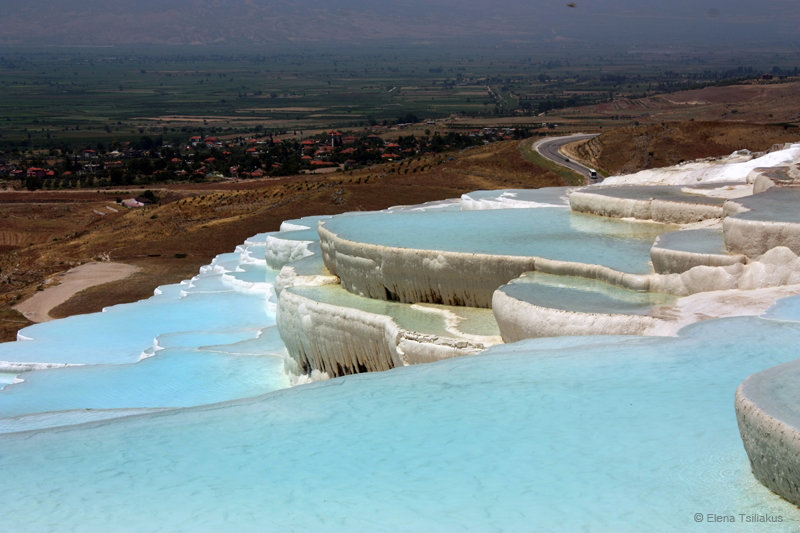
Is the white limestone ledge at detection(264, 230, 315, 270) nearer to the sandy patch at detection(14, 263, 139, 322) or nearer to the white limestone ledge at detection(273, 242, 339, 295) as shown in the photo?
the white limestone ledge at detection(273, 242, 339, 295)

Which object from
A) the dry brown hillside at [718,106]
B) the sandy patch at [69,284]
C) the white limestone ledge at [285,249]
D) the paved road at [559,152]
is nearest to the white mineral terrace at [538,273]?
the white limestone ledge at [285,249]

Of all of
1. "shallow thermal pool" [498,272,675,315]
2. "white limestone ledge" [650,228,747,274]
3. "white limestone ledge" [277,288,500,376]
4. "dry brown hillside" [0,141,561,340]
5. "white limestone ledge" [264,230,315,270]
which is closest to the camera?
"shallow thermal pool" [498,272,675,315]

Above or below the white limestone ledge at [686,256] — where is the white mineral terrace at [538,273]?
below

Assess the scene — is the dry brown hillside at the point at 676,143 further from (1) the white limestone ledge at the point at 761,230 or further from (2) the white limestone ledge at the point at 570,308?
(2) the white limestone ledge at the point at 570,308

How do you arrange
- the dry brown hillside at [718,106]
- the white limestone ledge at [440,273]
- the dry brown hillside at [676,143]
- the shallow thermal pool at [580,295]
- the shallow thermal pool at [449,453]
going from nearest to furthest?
the shallow thermal pool at [449,453]
the shallow thermal pool at [580,295]
the white limestone ledge at [440,273]
the dry brown hillside at [676,143]
the dry brown hillside at [718,106]

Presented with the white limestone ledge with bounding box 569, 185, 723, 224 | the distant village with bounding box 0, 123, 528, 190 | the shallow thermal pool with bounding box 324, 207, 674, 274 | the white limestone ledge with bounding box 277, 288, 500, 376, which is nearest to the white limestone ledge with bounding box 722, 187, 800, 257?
the shallow thermal pool with bounding box 324, 207, 674, 274
